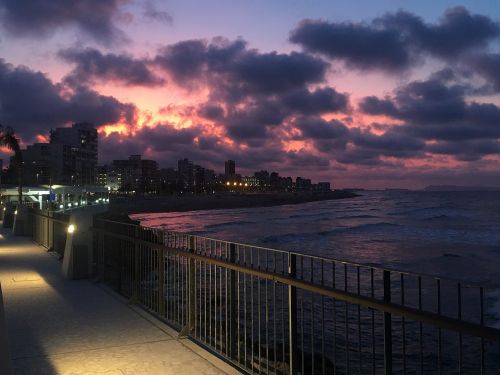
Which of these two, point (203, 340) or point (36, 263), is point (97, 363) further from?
point (36, 263)

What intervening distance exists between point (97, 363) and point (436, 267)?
24626 mm

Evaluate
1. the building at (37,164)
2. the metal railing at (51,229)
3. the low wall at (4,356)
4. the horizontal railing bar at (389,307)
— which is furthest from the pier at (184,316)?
the building at (37,164)

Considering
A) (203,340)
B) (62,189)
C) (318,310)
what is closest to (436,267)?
(318,310)

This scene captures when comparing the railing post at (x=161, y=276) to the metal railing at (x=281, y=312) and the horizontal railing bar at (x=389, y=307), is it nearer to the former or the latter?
the metal railing at (x=281, y=312)

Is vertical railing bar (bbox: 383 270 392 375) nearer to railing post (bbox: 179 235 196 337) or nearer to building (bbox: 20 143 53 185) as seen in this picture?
railing post (bbox: 179 235 196 337)

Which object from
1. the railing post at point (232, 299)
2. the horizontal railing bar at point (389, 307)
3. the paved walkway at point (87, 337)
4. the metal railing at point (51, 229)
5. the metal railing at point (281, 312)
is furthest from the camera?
the metal railing at point (51, 229)

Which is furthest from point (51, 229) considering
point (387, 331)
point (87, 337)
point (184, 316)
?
point (387, 331)

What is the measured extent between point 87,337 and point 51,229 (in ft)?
38.8

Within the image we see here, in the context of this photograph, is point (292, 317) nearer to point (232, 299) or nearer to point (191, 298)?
point (232, 299)

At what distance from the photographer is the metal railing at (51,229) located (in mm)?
16103

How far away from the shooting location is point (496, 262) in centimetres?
2930

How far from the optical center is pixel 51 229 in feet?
58.3

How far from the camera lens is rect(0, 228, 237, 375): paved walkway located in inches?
229

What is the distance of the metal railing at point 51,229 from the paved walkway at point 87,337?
5.04 metres
